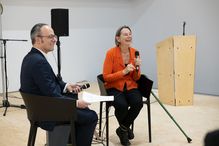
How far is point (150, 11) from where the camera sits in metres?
7.60

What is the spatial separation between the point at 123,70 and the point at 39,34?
45.1 inches

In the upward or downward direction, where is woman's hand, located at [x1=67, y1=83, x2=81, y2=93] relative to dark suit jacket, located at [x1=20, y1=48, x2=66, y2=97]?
downward

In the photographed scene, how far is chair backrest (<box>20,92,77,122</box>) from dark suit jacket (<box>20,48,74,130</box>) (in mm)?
82

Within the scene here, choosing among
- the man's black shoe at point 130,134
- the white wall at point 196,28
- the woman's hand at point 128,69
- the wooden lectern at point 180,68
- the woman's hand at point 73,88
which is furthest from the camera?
the white wall at point 196,28

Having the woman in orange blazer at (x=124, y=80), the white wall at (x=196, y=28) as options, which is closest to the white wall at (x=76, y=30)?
the white wall at (x=196, y=28)

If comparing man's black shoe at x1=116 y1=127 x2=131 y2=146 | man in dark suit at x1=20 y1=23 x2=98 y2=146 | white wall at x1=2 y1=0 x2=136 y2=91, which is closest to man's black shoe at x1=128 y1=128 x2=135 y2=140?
man's black shoe at x1=116 y1=127 x2=131 y2=146

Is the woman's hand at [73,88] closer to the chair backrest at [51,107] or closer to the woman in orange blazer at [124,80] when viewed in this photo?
the chair backrest at [51,107]

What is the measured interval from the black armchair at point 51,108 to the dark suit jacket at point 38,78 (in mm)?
81

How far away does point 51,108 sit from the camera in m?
2.64

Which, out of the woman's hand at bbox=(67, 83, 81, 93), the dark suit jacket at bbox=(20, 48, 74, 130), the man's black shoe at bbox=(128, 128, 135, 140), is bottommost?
the man's black shoe at bbox=(128, 128, 135, 140)

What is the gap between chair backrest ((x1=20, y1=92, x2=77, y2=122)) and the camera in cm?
261

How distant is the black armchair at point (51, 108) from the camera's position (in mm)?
2613

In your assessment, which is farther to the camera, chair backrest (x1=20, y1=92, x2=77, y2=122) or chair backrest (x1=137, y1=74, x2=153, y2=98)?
chair backrest (x1=137, y1=74, x2=153, y2=98)

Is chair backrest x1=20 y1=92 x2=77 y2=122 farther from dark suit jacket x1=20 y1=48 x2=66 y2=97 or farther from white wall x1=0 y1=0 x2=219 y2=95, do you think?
white wall x1=0 y1=0 x2=219 y2=95
